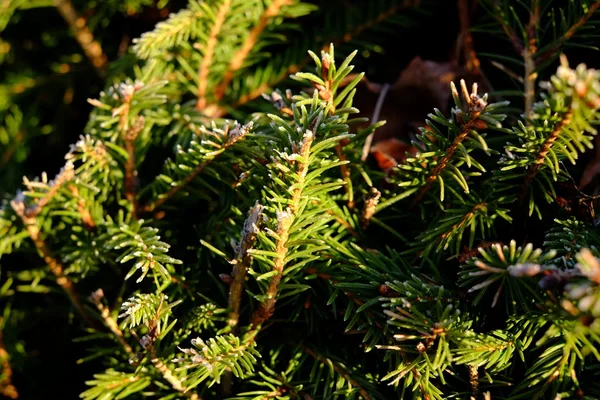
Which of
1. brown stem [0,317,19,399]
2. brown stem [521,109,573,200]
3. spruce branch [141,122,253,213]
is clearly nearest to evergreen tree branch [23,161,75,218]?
spruce branch [141,122,253,213]

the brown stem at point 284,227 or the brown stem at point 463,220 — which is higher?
the brown stem at point 284,227

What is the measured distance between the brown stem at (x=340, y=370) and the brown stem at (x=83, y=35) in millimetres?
722

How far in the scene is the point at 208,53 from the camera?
3.19ft

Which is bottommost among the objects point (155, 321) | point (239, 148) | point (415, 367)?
point (415, 367)

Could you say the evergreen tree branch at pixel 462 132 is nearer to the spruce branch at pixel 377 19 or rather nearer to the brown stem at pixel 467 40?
the brown stem at pixel 467 40

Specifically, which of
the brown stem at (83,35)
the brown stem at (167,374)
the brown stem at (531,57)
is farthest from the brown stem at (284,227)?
the brown stem at (83,35)

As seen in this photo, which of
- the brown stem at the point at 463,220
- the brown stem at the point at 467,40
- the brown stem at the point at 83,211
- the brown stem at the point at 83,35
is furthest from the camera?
the brown stem at the point at 83,35

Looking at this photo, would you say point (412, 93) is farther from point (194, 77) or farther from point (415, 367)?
point (415, 367)

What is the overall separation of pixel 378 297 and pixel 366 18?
59cm

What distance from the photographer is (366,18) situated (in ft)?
3.38

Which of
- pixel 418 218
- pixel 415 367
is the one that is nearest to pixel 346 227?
pixel 418 218

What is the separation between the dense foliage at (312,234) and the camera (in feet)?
2.02

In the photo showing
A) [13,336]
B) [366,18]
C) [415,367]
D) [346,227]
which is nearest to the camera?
[415,367]

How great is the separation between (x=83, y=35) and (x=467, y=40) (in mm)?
747
